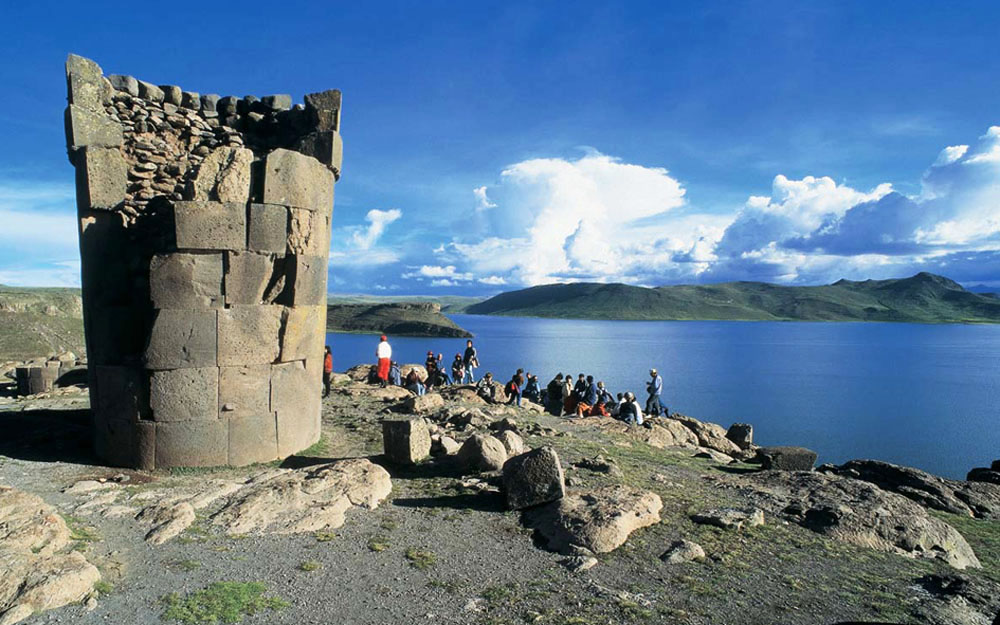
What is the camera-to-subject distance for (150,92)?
10789 millimetres

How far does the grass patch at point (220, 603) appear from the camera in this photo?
16.0 feet

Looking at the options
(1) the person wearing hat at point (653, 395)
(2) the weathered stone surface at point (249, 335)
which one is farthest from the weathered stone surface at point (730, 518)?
(1) the person wearing hat at point (653, 395)

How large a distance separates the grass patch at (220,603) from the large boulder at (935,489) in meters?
10.1

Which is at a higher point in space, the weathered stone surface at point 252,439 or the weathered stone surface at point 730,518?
the weathered stone surface at point 252,439

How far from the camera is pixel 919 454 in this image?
1112 inches

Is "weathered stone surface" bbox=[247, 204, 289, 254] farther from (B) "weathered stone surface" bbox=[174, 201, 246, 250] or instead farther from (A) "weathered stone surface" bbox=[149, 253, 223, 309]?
(A) "weathered stone surface" bbox=[149, 253, 223, 309]

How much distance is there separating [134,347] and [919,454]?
104ft

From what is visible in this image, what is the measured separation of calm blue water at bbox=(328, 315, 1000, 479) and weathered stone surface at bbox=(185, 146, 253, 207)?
1049 inches

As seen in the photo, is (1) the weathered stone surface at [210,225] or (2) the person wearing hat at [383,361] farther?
(2) the person wearing hat at [383,361]

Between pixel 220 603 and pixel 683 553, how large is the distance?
438cm

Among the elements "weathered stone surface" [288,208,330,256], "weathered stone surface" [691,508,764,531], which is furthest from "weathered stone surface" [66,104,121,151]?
"weathered stone surface" [691,508,764,531]

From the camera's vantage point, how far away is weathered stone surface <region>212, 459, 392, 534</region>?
22.4 feet

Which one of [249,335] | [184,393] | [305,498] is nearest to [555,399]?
[249,335]

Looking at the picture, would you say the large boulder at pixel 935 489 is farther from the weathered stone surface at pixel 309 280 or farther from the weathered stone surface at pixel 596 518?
the weathered stone surface at pixel 309 280
